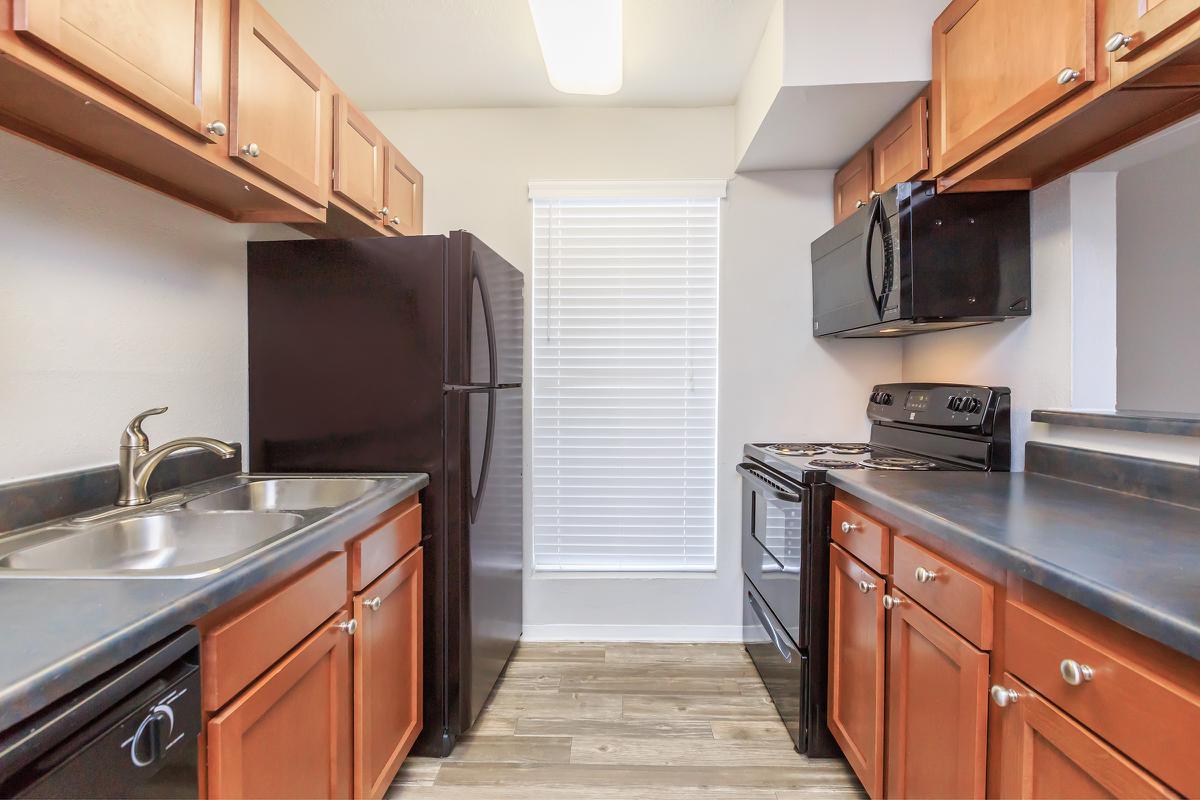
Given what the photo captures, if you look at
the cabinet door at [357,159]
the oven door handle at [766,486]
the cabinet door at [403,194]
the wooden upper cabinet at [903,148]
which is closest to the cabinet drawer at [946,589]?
the oven door handle at [766,486]

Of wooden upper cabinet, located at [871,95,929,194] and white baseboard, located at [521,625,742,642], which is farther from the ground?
wooden upper cabinet, located at [871,95,929,194]

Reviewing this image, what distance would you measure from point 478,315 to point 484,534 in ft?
2.65

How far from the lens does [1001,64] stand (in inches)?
55.3

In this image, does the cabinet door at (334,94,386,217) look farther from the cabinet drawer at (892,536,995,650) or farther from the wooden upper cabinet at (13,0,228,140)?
the cabinet drawer at (892,536,995,650)

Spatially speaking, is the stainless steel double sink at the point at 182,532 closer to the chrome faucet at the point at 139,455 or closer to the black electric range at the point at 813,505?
the chrome faucet at the point at 139,455

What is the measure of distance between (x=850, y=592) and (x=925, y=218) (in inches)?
48.0

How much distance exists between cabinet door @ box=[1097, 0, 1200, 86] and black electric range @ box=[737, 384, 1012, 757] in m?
0.97

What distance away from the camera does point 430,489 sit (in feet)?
5.86

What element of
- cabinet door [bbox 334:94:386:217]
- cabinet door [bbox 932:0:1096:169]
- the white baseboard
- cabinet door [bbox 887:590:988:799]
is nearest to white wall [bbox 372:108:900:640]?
the white baseboard

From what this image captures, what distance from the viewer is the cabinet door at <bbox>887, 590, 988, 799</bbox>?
41.7 inches

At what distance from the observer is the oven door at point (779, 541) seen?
1803 millimetres

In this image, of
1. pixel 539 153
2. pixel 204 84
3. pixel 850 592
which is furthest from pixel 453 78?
pixel 850 592

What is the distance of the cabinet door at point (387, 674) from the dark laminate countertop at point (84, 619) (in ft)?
1.61

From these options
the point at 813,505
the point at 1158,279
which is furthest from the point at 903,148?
the point at 813,505
